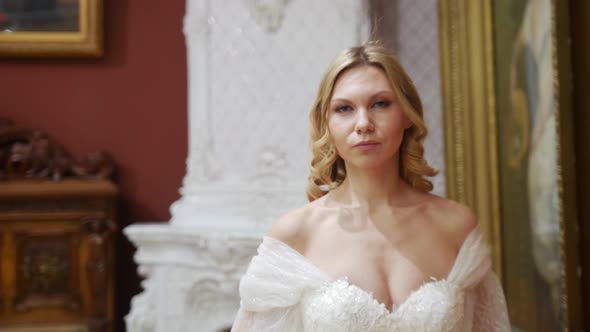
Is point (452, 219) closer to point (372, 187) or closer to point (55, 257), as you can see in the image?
point (372, 187)

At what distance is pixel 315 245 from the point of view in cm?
165

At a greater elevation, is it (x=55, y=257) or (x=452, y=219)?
(x=452, y=219)

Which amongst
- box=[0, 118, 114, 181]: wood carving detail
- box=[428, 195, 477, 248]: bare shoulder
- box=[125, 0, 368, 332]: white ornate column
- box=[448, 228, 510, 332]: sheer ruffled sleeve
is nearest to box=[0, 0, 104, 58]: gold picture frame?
box=[0, 118, 114, 181]: wood carving detail

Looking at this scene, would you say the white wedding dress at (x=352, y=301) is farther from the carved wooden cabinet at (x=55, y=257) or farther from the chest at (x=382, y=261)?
the carved wooden cabinet at (x=55, y=257)

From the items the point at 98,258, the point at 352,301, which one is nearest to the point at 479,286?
the point at 352,301

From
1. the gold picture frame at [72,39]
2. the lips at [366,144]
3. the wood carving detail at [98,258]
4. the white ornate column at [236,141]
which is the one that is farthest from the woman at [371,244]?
the gold picture frame at [72,39]

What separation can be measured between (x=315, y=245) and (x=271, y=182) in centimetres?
177

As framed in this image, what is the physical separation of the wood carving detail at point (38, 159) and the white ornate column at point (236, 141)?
3.20 feet

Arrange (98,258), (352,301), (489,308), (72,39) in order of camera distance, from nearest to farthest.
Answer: (352,301)
(489,308)
(98,258)
(72,39)

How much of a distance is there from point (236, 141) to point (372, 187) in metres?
1.94

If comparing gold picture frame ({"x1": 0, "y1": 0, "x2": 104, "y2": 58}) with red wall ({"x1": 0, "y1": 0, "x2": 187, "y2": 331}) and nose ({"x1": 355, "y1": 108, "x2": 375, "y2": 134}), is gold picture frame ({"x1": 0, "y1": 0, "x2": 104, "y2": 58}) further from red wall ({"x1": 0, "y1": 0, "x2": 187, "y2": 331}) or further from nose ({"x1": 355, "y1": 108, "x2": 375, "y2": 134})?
nose ({"x1": 355, "y1": 108, "x2": 375, "y2": 134})

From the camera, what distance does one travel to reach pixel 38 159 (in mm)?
4199

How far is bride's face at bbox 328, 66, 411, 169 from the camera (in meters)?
1.59

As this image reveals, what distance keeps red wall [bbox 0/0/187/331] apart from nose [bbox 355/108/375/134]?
3.01m
